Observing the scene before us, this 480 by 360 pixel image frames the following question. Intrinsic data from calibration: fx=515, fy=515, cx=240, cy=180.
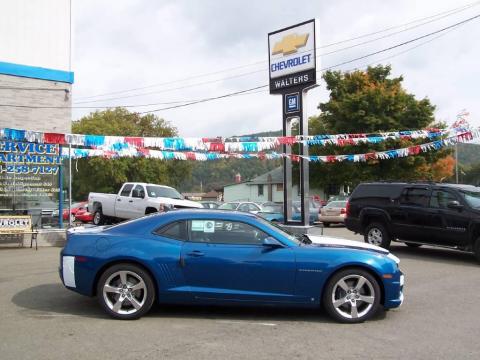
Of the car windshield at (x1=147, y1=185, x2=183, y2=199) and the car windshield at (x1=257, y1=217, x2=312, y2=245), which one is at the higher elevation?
the car windshield at (x1=147, y1=185, x2=183, y2=199)

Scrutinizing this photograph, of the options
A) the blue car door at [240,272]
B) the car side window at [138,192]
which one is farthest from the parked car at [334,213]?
the blue car door at [240,272]

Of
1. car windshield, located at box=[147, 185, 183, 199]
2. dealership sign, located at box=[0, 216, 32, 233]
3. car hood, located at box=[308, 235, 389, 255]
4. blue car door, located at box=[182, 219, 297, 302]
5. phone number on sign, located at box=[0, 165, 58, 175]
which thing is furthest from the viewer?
car windshield, located at box=[147, 185, 183, 199]

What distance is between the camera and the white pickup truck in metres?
18.3

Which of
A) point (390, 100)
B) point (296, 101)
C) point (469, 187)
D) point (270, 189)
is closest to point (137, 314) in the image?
point (469, 187)

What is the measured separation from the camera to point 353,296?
6.54 meters

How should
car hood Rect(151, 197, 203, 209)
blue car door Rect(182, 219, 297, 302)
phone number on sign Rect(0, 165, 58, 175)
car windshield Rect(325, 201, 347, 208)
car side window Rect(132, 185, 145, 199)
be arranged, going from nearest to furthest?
blue car door Rect(182, 219, 297, 302) → phone number on sign Rect(0, 165, 58, 175) → car hood Rect(151, 197, 203, 209) → car side window Rect(132, 185, 145, 199) → car windshield Rect(325, 201, 347, 208)

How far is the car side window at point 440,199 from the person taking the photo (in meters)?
12.4

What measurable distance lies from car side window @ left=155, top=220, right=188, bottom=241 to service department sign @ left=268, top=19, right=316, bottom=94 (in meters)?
10.5

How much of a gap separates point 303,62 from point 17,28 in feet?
32.7

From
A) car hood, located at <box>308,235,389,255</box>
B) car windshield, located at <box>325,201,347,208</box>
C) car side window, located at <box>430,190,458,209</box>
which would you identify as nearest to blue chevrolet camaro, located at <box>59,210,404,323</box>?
car hood, located at <box>308,235,389,255</box>

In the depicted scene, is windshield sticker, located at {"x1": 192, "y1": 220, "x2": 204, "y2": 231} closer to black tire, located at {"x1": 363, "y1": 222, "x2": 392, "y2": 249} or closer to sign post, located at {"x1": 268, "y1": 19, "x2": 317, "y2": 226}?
black tire, located at {"x1": 363, "y1": 222, "x2": 392, "y2": 249}

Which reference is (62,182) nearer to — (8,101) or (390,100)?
(8,101)

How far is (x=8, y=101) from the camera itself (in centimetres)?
1759

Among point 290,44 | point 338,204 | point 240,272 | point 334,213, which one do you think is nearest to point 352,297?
point 240,272
